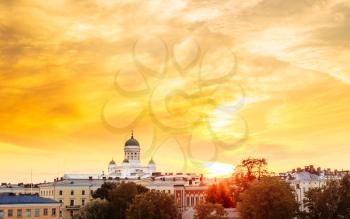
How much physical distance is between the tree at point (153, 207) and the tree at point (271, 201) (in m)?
8.97

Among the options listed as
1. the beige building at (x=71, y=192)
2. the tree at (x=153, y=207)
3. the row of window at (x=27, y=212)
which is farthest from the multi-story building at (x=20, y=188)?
the tree at (x=153, y=207)

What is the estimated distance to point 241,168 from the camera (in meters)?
79.1

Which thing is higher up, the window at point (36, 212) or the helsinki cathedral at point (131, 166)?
the helsinki cathedral at point (131, 166)

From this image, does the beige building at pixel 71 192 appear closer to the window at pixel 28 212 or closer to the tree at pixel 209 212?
the window at pixel 28 212

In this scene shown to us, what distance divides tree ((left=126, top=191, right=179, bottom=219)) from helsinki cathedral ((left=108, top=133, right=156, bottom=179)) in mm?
76444

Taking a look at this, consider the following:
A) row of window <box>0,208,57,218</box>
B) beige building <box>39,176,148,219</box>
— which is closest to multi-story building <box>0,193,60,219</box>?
row of window <box>0,208,57,218</box>

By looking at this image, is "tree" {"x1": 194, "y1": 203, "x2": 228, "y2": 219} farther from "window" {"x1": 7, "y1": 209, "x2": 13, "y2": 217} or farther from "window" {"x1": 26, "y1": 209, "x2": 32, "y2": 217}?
"window" {"x1": 7, "y1": 209, "x2": 13, "y2": 217}

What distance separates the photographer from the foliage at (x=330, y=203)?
5588cm

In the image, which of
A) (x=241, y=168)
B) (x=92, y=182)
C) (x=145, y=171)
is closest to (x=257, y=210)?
(x=241, y=168)

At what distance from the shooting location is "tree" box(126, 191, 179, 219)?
6069 centimetres

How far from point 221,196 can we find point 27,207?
25999 millimetres

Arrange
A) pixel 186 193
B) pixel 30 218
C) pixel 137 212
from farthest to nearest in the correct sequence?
pixel 186 193, pixel 30 218, pixel 137 212

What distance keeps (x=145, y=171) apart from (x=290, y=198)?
92.4 m

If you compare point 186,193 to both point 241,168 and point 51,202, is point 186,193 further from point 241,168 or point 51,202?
point 51,202
